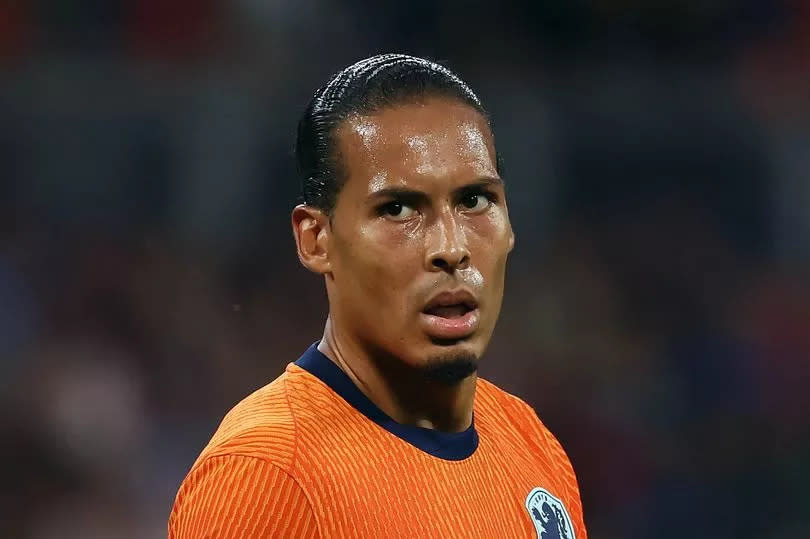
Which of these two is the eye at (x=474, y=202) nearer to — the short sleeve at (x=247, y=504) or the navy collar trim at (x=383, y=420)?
the navy collar trim at (x=383, y=420)

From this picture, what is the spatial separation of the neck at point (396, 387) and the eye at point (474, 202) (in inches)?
12.5

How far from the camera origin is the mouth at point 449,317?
2105mm

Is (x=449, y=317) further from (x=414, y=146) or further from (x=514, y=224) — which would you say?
(x=514, y=224)

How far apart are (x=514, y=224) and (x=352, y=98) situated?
3.57m

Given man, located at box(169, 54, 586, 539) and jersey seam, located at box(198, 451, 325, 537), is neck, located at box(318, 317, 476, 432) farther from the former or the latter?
jersey seam, located at box(198, 451, 325, 537)

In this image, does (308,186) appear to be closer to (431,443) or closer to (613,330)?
(431,443)

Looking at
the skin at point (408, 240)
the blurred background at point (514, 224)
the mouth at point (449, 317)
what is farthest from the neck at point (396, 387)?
the blurred background at point (514, 224)

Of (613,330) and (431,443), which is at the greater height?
(431,443)

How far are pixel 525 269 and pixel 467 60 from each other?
113cm

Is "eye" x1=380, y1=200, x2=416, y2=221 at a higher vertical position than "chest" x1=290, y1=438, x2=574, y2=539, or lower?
→ higher

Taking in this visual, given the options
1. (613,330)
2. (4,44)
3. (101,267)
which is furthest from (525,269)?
(4,44)

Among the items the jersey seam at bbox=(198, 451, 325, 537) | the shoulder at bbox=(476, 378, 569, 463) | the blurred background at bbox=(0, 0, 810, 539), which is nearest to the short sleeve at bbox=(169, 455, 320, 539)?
the jersey seam at bbox=(198, 451, 325, 537)

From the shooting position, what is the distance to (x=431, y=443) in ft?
7.35

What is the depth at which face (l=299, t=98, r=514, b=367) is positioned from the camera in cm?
211
